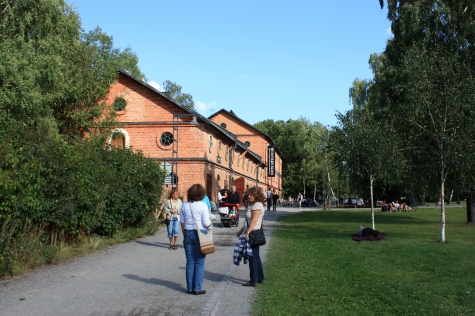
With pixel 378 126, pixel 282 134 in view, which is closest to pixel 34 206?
pixel 378 126

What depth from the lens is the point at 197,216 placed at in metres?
8.12

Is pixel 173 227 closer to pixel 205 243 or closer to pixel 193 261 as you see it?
pixel 193 261

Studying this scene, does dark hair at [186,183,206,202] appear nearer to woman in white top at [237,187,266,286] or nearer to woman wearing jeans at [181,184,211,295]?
woman wearing jeans at [181,184,211,295]

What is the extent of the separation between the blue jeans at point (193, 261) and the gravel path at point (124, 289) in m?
0.22

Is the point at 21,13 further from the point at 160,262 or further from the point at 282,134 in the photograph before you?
the point at 282,134

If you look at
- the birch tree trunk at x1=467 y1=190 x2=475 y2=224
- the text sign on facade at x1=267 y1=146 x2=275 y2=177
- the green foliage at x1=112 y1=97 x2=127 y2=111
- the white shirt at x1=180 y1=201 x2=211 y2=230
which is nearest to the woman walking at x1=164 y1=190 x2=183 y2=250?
the white shirt at x1=180 y1=201 x2=211 y2=230

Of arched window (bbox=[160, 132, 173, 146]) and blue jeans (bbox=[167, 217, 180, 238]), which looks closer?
blue jeans (bbox=[167, 217, 180, 238])

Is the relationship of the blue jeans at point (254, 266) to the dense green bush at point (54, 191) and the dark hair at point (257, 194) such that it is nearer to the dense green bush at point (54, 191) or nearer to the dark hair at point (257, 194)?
the dark hair at point (257, 194)

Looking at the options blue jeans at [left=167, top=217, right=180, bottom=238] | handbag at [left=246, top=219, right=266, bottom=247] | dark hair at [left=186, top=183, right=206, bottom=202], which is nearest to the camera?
dark hair at [left=186, top=183, right=206, bottom=202]

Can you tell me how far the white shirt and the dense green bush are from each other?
9.56 feet

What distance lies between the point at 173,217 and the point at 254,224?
617 cm

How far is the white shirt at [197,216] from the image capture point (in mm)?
8102

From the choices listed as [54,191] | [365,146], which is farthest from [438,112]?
[54,191]

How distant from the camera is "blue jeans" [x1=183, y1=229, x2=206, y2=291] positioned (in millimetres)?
8023
